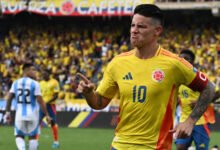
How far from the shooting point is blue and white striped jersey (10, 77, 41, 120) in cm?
1245

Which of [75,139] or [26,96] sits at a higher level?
[26,96]

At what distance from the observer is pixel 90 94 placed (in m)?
5.87

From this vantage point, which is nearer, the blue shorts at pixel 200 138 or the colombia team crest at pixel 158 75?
the colombia team crest at pixel 158 75

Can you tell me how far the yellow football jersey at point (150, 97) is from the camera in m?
5.84

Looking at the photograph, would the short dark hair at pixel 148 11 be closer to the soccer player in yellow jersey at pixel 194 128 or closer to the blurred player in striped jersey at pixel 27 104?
the soccer player in yellow jersey at pixel 194 128

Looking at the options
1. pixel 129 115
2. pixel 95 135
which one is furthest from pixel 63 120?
pixel 129 115

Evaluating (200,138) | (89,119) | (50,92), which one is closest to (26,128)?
(200,138)

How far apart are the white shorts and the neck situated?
22.2 ft

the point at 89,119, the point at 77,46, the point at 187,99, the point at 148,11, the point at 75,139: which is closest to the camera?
the point at 148,11

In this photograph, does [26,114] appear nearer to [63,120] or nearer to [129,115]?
[129,115]

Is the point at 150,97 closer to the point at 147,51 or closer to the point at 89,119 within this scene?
the point at 147,51

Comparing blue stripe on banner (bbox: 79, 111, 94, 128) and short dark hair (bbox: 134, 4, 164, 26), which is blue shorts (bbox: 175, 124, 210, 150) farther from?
blue stripe on banner (bbox: 79, 111, 94, 128)

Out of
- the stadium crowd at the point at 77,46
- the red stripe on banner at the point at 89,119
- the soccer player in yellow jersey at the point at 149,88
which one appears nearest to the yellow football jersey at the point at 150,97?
the soccer player in yellow jersey at the point at 149,88

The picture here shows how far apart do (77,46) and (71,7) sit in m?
2.23
